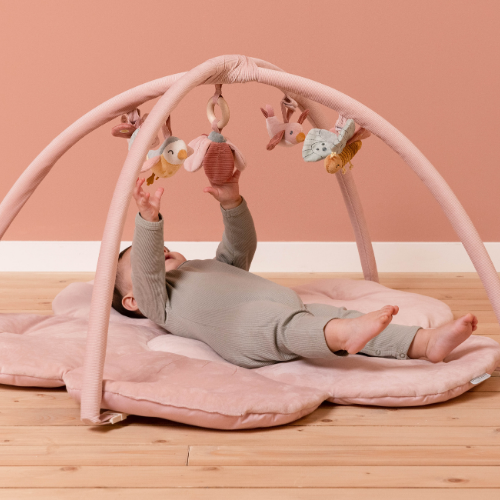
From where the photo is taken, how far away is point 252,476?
868 mm

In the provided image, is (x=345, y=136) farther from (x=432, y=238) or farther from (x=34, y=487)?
(x=432, y=238)

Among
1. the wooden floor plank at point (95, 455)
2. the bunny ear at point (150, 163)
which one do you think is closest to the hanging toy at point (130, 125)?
the bunny ear at point (150, 163)

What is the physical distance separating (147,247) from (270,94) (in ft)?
3.81

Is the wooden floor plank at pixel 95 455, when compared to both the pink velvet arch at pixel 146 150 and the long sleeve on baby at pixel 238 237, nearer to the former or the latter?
the pink velvet arch at pixel 146 150

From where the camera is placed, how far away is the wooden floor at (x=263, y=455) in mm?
835

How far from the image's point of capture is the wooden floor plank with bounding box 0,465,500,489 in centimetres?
85

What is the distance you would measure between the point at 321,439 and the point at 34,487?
427mm

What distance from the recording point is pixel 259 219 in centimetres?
232

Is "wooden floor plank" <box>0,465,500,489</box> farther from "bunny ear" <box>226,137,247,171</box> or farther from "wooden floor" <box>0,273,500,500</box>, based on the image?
"bunny ear" <box>226,137,247,171</box>

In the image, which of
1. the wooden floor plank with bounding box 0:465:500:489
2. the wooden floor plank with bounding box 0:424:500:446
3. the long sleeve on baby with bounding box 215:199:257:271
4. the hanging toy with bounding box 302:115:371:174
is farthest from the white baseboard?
the wooden floor plank with bounding box 0:465:500:489

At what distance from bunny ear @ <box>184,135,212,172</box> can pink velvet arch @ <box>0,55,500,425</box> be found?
117mm

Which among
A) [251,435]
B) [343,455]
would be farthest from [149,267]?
[343,455]

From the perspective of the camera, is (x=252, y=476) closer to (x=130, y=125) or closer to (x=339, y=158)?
(x=339, y=158)

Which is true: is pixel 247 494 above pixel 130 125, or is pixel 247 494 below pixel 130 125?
below
